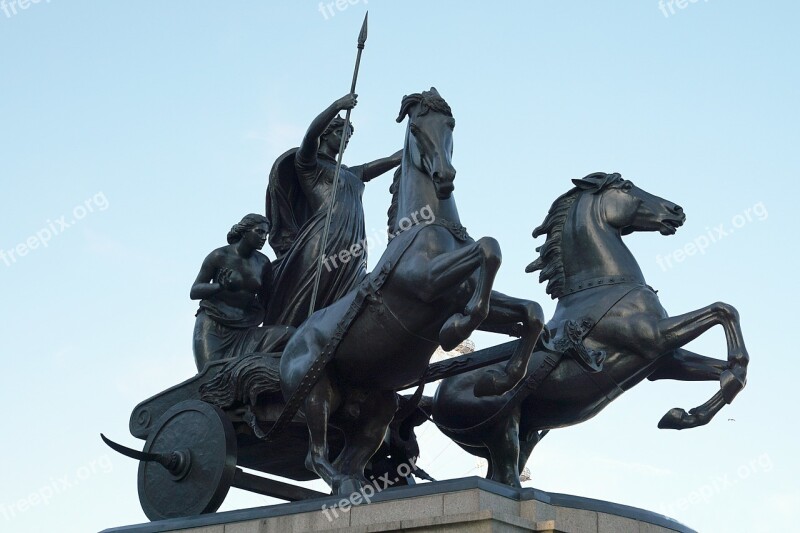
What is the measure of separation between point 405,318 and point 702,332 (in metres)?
2.56

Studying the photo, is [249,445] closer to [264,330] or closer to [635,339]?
[264,330]

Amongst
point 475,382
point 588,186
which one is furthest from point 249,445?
point 588,186

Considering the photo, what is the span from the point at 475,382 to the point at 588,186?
2153mm

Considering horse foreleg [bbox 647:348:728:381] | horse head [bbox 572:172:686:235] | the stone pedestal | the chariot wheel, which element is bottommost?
A: the stone pedestal

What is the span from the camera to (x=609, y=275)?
10516 millimetres

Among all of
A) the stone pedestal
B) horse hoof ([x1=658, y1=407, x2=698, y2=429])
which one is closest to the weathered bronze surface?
horse hoof ([x1=658, y1=407, x2=698, y2=429])

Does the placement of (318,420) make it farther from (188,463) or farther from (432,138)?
(432,138)

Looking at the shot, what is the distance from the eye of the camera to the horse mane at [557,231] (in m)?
10.8

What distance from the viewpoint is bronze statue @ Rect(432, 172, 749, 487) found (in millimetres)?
9961

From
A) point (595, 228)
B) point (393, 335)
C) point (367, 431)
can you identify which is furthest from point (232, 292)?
point (595, 228)

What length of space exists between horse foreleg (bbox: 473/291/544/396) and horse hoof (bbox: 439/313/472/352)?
1.16ft

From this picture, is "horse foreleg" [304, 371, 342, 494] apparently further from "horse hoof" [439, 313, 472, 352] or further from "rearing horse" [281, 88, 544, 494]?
"horse hoof" [439, 313, 472, 352]

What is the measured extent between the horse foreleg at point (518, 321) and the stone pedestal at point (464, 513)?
37.2 inches

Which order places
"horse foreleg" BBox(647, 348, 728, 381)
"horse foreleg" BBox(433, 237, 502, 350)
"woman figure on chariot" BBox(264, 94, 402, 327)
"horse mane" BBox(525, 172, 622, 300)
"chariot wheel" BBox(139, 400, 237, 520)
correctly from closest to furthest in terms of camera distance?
"horse foreleg" BBox(433, 237, 502, 350)
"chariot wheel" BBox(139, 400, 237, 520)
"horse foreleg" BBox(647, 348, 728, 381)
"horse mane" BBox(525, 172, 622, 300)
"woman figure on chariot" BBox(264, 94, 402, 327)
